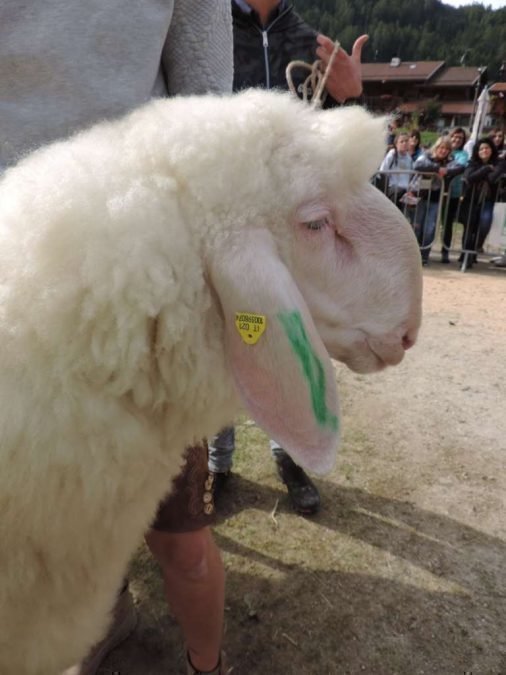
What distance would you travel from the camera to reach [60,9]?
3.98 ft

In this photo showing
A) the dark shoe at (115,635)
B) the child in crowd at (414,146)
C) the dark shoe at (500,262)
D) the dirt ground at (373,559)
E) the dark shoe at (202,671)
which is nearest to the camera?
the dark shoe at (202,671)

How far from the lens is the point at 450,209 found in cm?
879

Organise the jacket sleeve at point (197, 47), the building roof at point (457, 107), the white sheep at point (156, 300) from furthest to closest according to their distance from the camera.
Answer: the building roof at point (457, 107) < the jacket sleeve at point (197, 47) < the white sheep at point (156, 300)

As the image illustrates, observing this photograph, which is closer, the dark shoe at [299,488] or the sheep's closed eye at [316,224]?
the sheep's closed eye at [316,224]

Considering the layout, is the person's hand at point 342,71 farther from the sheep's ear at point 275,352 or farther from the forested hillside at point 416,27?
the forested hillside at point 416,27

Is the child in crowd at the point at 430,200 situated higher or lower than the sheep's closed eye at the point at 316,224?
lower

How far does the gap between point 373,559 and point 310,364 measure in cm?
158

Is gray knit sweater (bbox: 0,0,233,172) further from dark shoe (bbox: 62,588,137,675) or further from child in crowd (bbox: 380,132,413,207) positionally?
child in crowd (bbox: 380,132,413,207)

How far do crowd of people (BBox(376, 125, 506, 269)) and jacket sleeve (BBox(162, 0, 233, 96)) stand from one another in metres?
7.10

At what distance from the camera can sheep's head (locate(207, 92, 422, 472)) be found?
104 cm

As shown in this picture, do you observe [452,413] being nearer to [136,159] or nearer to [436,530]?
[436,530]

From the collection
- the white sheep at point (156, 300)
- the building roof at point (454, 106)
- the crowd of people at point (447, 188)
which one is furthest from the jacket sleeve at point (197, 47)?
the building roof at point (454, 106)

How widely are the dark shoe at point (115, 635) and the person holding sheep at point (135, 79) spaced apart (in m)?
0.43

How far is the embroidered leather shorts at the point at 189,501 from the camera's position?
146cm
